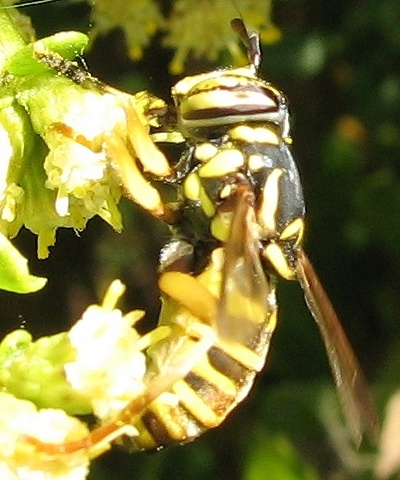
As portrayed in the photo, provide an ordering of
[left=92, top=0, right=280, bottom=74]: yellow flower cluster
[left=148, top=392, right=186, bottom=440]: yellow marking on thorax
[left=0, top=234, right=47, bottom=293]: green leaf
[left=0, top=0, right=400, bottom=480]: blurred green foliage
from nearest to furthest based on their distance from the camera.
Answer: [left=0, top=234, right=47, bottom=293]: green leaf
[left=148, top=392, right=186, bottom=440]: yellow marking on thorax
[left=92, top=0, right=280, bottom=74]: yellow flower cluster
[left=0, top=0, right=400, bottom=480]: blurred green foliage

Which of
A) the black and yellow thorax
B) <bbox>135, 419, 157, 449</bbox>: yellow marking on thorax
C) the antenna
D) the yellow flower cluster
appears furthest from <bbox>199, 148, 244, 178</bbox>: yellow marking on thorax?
the yellow flower cluster

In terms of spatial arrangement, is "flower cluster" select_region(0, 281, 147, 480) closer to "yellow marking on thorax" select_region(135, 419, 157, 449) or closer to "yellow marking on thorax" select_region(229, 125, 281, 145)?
"yellow marking on thorax" select_region(135, 419, 157, 449)

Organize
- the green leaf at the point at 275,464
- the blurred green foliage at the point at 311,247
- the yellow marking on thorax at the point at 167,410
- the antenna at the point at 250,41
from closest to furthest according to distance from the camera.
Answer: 1. the yellow marking on thorax at the point at 167,410
2. the antenna at the point at 250,41
3. the green leaf at the point at 275,464
4. the blurred green foliage at the point at 311,247

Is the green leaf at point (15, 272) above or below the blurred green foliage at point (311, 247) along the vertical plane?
above

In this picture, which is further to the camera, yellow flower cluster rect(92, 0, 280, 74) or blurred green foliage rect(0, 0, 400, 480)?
blurred green foliage rect(0, 0, 400, 480)

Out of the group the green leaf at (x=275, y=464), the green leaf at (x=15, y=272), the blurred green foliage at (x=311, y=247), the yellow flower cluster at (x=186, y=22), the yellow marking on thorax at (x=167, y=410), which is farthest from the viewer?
the blurred green foliage at (x=311, y=247)

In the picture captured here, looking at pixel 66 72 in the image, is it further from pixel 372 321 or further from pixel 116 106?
pixel 372 321

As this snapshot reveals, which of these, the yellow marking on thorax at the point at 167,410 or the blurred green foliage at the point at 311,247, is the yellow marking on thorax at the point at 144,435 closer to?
the yellow marking on thorax at the point at 167,410

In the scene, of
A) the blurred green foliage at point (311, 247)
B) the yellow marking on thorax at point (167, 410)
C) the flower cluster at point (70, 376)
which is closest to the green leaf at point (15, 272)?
the flower cluster at point (70, 376)
